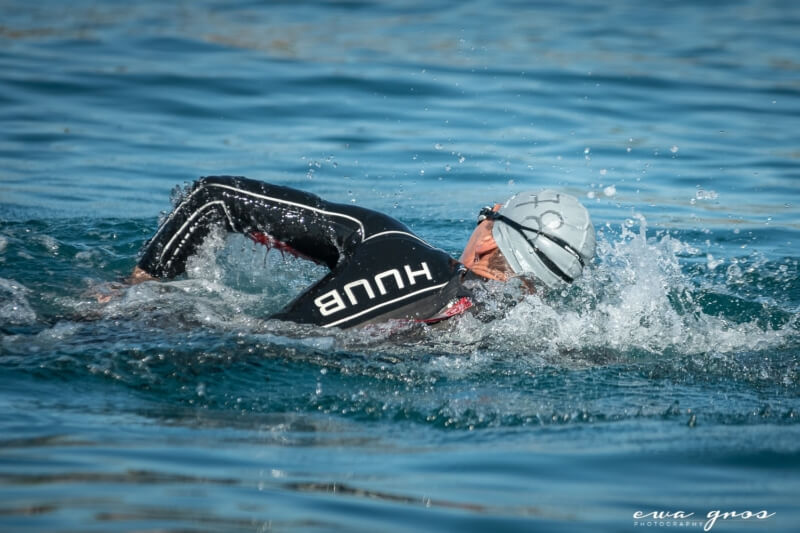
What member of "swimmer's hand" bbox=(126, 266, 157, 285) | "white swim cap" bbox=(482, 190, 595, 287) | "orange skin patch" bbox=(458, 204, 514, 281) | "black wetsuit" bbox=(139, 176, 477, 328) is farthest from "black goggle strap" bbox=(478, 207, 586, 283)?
"swimmer's hand" bbox=(126, 266, 157, 285)

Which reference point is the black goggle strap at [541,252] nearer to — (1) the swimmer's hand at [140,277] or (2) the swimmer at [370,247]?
(2) the swimmer at [370,247]

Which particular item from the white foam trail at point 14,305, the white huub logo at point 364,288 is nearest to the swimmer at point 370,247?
the white huub logo at point 364,288

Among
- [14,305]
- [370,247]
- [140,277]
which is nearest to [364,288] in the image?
[370,247]

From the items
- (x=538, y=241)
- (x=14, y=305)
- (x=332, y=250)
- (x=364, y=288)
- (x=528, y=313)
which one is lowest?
(x=14, y=305)

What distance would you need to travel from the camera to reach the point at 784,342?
643 centimetres

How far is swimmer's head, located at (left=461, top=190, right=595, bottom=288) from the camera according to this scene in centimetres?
582

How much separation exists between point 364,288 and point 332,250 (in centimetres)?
36

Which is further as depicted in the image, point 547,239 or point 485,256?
point 485,256

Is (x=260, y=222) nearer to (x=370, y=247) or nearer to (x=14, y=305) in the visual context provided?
(x=370, y=247)

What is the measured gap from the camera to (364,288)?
562 cm

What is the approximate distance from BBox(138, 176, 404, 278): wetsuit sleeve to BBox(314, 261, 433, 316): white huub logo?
251mm

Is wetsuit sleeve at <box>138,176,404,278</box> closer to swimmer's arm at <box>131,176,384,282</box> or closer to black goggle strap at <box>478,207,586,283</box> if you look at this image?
swimmer's arm at <box>131,176,384,282</box>

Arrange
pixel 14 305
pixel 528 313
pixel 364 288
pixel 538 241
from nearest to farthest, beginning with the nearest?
pixel 364 288 → pixel 538 241 → pixel 528 313 → pixel 14 305

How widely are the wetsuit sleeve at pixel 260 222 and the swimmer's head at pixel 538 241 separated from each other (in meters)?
0.58
